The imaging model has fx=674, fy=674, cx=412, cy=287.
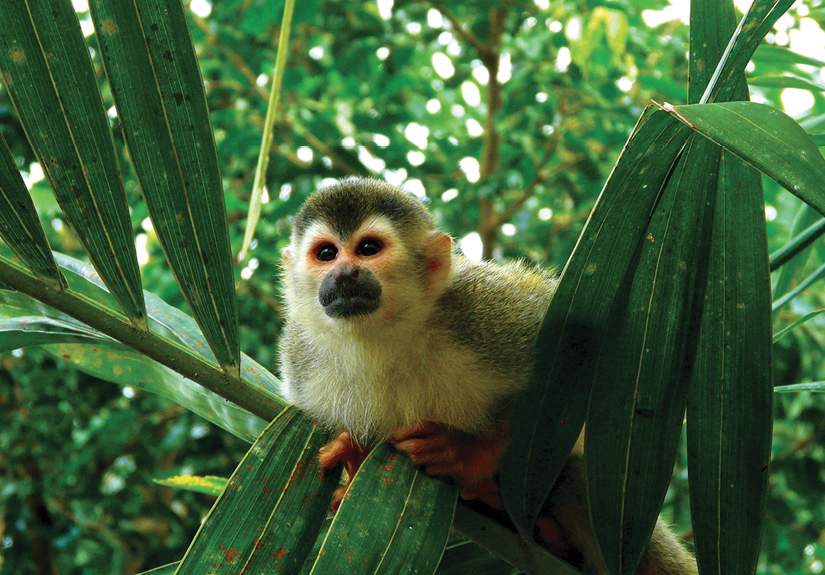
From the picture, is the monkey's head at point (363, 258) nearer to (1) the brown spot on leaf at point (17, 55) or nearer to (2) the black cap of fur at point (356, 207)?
(2) the black cap of fur at point (356, 207)

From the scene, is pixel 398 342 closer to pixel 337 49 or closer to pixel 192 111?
pixel 192 111

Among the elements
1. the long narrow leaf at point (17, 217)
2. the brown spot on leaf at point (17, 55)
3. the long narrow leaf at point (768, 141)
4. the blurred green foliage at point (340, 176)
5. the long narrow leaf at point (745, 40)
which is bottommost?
the blurred green foliage at point (340, 176)

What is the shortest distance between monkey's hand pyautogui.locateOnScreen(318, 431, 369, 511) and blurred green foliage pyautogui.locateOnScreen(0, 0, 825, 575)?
1676 millimetres

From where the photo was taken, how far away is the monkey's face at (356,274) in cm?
138

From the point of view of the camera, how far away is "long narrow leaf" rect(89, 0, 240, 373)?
750mm

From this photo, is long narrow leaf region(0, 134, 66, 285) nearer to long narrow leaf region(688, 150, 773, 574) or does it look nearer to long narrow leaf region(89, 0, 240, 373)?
long narrow leaf region(89, 0, 240, 373)

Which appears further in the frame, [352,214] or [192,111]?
[352,214]

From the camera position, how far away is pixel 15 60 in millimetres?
742

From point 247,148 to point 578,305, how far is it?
2.49 meters

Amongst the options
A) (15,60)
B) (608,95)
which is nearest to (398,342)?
(15,60)

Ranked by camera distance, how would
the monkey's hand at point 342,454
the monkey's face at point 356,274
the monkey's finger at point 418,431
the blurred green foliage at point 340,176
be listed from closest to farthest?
the monkey's hand at point 342,454, the monkey's finger at point 418,431, the monkey's face at point 356,274, the blurred green foliage at point 340,176

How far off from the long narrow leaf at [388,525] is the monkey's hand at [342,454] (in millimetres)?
73

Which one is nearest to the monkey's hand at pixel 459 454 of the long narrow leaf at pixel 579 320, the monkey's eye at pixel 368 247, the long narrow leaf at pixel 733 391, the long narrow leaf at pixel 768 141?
the long narrow leaf at pixel 579 320

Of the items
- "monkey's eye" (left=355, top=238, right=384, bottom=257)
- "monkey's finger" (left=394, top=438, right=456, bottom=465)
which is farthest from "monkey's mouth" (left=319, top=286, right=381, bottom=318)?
"monkey's finger" (left=394, top=438, right=456, bottom=465)
